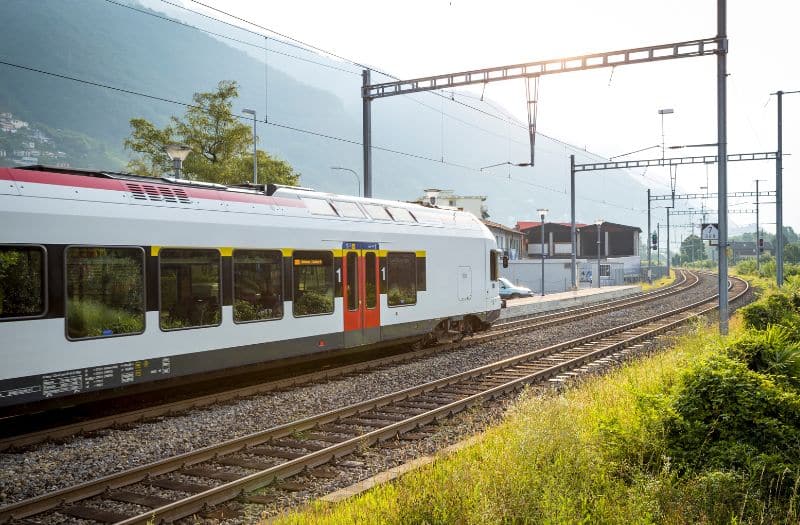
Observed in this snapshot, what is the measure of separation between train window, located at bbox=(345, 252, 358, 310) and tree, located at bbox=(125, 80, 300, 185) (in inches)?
1073

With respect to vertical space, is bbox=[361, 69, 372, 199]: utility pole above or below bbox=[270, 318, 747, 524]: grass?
above

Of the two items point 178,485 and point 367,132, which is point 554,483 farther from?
point 367,132

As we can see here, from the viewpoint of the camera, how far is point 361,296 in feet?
49.3

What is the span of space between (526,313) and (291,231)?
62.7 ft

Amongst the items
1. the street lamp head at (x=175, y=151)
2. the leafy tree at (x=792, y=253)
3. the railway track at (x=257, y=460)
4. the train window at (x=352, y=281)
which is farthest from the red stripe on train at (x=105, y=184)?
the leafy tree at (x=792, y=253)

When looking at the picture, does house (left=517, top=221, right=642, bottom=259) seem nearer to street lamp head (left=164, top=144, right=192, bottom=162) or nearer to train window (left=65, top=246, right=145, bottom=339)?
street lamp head (left=164, top=144, right=192, bottom=162)

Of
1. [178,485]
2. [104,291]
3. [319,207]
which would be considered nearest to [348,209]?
[319,207]

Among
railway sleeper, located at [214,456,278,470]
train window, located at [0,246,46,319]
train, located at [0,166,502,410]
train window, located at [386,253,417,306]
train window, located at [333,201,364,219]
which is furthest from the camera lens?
train window, located at [386,253,417,306]

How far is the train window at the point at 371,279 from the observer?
15.2 metres

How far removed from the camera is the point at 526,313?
30469 millimetres

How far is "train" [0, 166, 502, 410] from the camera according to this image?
29.3ft


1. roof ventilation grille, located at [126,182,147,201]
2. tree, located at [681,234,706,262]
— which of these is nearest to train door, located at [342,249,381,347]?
roof ventilation grille, located at [126,182,147,201]

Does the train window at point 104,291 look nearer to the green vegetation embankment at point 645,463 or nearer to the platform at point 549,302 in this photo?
the green vegetation embankment at point 645,463

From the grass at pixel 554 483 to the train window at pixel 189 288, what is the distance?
5.29 meters
